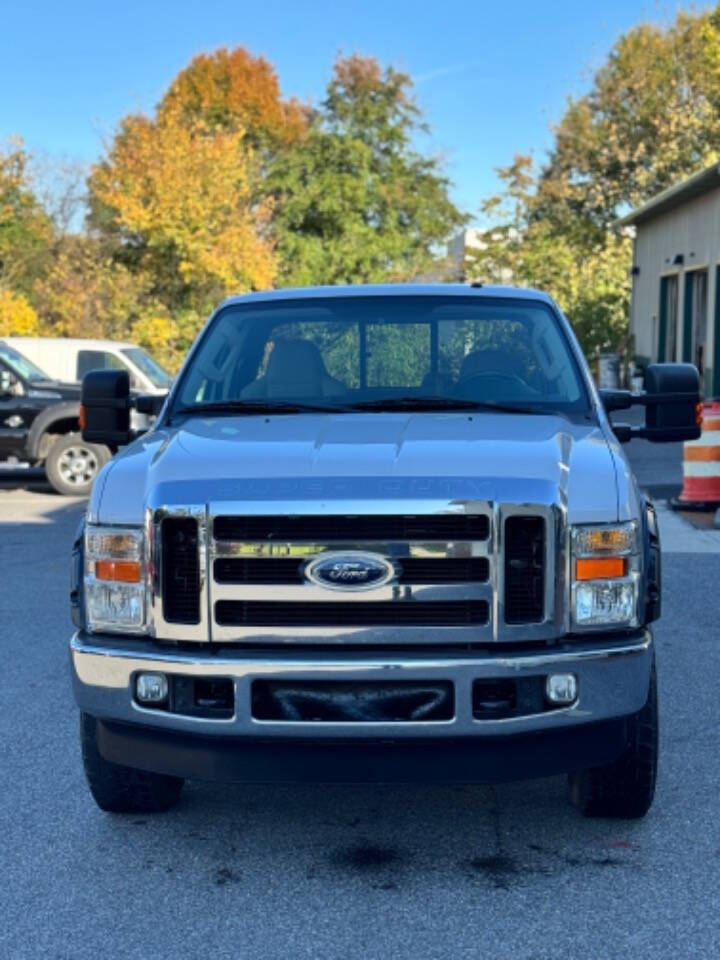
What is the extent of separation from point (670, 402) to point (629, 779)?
1701 millimetres

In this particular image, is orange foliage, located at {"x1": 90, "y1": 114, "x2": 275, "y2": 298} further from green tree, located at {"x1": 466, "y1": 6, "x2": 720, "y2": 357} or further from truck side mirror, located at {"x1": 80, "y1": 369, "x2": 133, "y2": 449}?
truck side mirror, located at {"x1": 80, "y1": 369, "x2": 133, "y2": 449}

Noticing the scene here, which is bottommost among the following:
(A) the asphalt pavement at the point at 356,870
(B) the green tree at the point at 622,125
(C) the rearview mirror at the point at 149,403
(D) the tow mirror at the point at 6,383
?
(A) the asphalt pavement at the point at 356,870

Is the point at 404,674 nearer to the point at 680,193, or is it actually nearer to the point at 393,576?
the point at 393,576

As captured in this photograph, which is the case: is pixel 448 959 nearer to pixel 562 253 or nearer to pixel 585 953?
pixel 585 953

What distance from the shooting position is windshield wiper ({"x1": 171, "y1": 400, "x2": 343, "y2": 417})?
5281 mm

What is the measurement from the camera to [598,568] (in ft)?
13.5

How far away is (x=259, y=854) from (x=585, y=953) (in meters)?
1.22

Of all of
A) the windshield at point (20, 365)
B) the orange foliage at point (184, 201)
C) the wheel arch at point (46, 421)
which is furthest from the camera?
the orange foliage at point (184, 201)

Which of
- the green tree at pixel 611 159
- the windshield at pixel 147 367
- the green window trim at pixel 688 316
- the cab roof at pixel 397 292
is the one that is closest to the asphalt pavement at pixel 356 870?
the cab roof at pixel 397 292

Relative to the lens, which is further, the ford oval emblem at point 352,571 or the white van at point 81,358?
the white van at point 81,358

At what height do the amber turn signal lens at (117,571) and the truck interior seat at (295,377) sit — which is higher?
the truck interior seat at (295,377)

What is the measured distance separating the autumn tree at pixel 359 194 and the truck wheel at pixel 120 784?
4284 cm

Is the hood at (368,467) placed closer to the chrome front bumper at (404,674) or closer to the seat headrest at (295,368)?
the chrome front bumper at (404,674)

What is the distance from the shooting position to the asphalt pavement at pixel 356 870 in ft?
12.6
